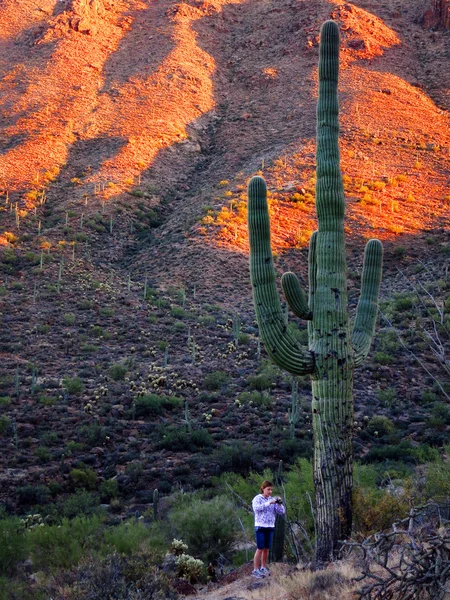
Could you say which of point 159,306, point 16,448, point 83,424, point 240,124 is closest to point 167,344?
point 159,306

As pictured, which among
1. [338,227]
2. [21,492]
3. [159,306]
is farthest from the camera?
[159,306]

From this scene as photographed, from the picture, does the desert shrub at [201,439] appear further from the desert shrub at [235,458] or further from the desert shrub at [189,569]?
the desert shrub at [189,569]

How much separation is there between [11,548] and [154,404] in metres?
7.57

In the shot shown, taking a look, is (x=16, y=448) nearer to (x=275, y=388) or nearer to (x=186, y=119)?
(x=275, y=388)

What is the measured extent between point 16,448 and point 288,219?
18.3 m

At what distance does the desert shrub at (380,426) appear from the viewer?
16188 mm

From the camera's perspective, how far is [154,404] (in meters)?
17.0

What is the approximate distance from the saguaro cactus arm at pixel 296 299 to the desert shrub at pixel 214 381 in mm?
10438

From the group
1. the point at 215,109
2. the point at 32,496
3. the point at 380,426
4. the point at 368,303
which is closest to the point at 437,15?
the point at 215,109

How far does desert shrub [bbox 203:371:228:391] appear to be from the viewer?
60.7ft

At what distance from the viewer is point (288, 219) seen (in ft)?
99.2

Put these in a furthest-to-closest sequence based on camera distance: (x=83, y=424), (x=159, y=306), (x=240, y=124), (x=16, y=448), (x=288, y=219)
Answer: (x=240, y=124)
(x=288, y=219)
(x=159, y=306)
(x=83, y=424)
(x=16, y=448)

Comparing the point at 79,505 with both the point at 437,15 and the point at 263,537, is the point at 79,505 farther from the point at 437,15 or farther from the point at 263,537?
the point at 437,15

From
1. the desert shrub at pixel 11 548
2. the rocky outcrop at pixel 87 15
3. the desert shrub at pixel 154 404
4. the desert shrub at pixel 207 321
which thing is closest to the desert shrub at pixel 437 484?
the desert shrub at pixel 11 548
